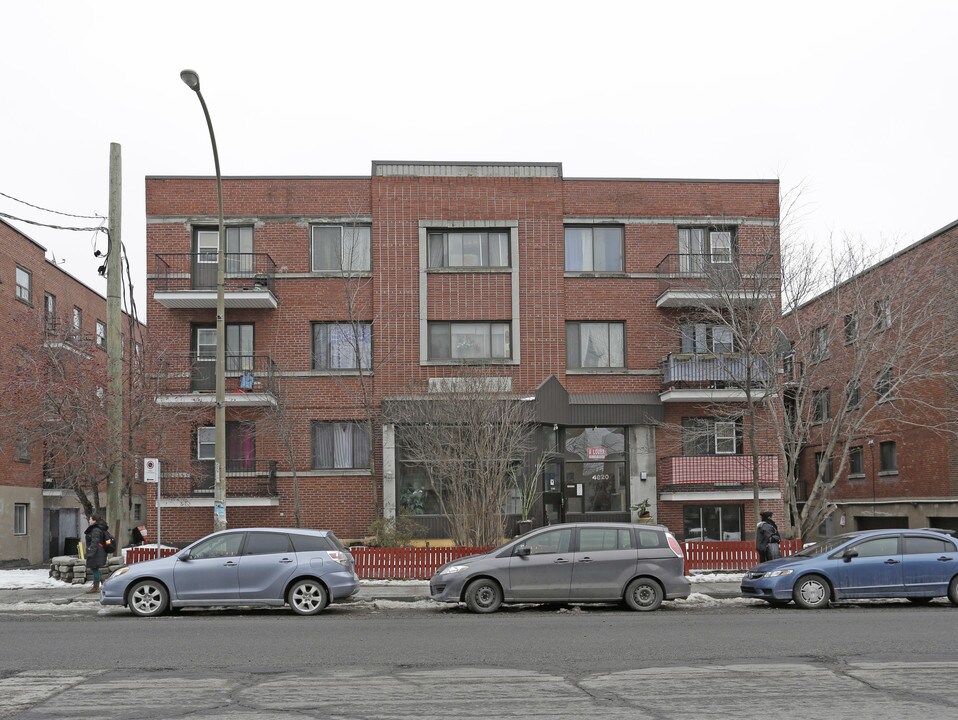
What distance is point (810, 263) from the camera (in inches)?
940

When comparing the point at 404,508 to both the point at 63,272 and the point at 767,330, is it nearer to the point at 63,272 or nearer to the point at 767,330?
the point at 767,330

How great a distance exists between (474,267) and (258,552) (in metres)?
14.6

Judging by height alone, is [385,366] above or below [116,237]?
below

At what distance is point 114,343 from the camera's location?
20.3 m

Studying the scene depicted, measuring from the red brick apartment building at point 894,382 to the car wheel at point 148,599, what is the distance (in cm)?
1500

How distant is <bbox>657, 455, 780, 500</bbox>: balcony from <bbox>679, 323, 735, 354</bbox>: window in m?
3.13

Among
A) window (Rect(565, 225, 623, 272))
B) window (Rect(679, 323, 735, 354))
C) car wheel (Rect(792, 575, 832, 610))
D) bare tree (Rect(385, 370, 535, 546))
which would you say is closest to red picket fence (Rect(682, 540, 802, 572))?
bare tree (Rect(385, 370, 535, 546))

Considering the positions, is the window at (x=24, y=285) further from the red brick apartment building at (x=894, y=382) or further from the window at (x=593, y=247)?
the red brick apartment building at (x=894, y=382)

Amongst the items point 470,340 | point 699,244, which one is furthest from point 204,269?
point 699,244

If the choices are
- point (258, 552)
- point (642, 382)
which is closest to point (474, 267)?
point (642, 382)

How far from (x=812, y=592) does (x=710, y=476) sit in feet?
37.6

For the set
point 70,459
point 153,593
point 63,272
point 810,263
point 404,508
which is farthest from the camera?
point 63,272

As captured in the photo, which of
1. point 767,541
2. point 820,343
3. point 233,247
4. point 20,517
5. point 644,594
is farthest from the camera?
point 20,517

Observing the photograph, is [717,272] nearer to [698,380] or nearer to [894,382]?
[698,380]
